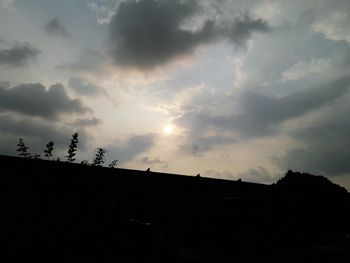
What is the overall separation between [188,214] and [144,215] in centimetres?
402

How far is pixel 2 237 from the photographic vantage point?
14.3 m

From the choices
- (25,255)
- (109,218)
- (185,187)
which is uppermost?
(185,187)

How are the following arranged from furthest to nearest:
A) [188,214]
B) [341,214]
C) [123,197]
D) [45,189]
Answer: [341,214] → [188,214] → [123,197] → [45,189]

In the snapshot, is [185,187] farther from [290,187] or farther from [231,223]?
[290,187]

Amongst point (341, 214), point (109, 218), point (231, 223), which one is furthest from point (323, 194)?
point (109, 218)

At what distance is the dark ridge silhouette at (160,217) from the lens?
540 inches

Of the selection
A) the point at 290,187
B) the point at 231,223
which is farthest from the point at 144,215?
Answer: the point at 290,187

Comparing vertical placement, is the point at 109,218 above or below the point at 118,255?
above

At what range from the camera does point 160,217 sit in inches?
794

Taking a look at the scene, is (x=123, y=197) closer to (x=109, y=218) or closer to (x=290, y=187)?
(x=109, y=218)

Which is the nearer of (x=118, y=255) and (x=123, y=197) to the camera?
(x=118, y=255)

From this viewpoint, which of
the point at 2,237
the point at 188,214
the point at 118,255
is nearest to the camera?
the point at 118,255

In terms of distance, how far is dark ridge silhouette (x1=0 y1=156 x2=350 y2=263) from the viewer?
1373 cm

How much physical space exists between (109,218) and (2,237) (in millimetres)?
4813
